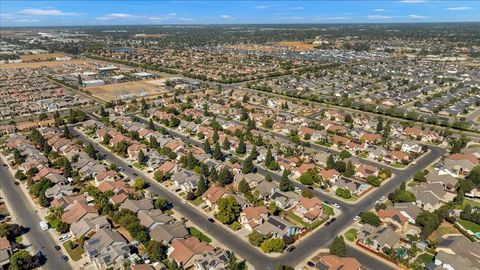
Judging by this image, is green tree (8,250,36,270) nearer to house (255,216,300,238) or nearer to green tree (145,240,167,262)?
green tree (145,240,167,262)

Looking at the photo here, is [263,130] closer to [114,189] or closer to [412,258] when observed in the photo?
[114,189]

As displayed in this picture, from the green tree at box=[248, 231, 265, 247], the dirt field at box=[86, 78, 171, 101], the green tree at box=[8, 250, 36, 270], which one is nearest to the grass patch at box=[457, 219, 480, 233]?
the green tree at box=[248, 231, 265, 247]

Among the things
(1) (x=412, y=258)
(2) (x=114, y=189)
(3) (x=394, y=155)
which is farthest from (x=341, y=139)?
(2) (x=114, y=189)

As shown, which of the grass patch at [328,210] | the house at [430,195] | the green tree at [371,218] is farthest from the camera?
the house at [430,195]

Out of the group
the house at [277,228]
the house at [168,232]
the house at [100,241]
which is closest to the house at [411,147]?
the house at [277,228]

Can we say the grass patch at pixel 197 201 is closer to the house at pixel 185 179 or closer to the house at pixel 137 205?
the house at pixel 185 179

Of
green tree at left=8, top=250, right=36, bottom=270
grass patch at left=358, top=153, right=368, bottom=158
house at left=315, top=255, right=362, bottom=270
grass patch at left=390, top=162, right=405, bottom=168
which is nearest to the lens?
house at left=315, top=255, right=362, bottom=270
